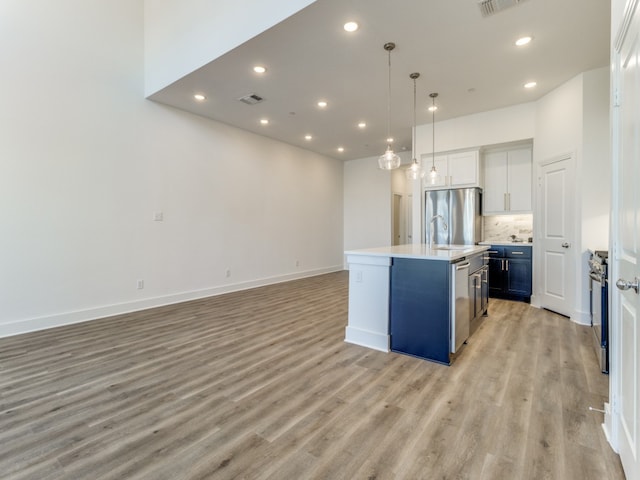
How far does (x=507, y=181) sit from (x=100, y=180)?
6.27m

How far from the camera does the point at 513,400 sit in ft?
7.11

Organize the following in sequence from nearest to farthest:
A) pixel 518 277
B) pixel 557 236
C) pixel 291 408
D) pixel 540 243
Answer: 1. pixel 291 408
2. pixel 557 236
3. pixel 540 243
4. pixel 518 277

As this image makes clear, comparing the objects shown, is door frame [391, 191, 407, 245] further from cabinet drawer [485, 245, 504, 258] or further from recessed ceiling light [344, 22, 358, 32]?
recessed ceiling light [344, 22, 358, 32]

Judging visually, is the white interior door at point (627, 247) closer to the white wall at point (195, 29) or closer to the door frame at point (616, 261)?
the door frame at point (616, 261)

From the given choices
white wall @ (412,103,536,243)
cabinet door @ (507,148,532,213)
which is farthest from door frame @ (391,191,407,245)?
cabinet door @ (507,148,532,213)

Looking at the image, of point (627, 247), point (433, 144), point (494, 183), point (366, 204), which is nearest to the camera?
point (627, 247)

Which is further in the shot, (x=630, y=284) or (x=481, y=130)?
(x=481, y=130)

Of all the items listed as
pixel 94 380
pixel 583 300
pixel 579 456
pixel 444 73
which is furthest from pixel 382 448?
pixel 444 73

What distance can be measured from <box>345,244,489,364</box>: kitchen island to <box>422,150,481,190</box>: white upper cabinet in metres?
2.49

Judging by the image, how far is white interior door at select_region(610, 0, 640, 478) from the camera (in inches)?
50.8

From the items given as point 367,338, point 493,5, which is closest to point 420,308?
point 367,338

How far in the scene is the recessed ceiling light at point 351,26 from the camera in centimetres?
292

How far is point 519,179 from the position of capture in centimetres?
525

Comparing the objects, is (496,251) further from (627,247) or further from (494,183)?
(627,247)
